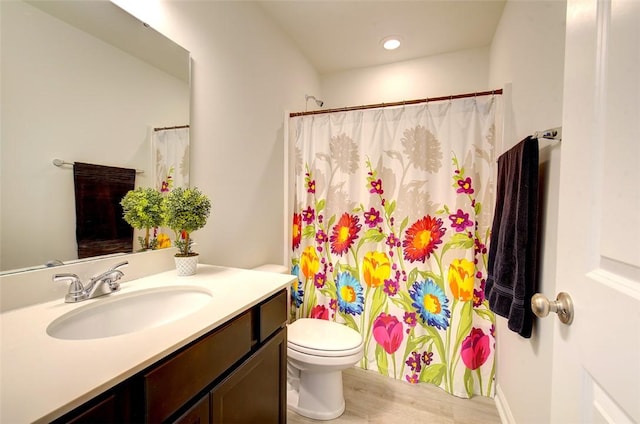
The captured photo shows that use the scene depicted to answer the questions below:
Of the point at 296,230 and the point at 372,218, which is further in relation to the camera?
the point at 296,230

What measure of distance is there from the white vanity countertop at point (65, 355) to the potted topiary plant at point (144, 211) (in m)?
0.30

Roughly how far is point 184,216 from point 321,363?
1.02 meters

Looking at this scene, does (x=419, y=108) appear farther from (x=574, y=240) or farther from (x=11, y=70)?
(x=11, y=70)

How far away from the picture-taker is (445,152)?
171 cm

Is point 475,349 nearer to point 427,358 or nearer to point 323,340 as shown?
point 427,358

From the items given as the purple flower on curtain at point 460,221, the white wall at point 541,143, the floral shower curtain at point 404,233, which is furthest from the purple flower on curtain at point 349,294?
the white wall at point 541,143

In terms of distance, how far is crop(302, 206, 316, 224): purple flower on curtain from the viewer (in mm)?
2051

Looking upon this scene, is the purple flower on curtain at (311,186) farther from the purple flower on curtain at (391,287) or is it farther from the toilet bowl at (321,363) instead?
the toilet bowl at (321,363)

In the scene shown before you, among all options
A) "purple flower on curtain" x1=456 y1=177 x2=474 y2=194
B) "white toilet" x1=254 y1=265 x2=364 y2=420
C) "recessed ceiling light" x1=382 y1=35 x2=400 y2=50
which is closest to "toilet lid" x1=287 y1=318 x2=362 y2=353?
"white toilet" x1=254 y1=265 x2=364 y2=420

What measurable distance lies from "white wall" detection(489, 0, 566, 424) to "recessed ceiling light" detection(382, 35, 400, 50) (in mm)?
803

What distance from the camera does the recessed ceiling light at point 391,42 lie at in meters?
2.20

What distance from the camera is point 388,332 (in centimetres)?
184

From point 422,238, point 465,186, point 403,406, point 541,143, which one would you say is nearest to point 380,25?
point 465,186

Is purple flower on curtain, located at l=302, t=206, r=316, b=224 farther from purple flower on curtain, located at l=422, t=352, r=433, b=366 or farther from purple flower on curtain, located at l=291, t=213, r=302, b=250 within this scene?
purple flower on curtain, located at l=422, t=352, r=433, b=366
